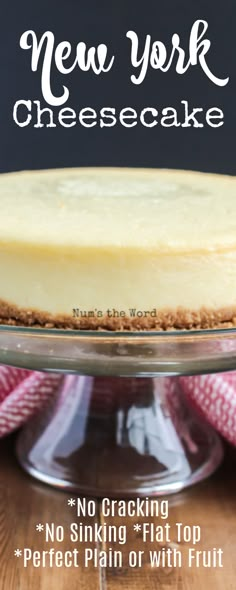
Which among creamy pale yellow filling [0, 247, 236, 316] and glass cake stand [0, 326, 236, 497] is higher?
creamy pale yellow filling [0, 247, 236, 316]

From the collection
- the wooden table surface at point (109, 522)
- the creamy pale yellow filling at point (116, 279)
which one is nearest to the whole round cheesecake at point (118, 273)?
the creamy pale yellow filling at point (116, 279)

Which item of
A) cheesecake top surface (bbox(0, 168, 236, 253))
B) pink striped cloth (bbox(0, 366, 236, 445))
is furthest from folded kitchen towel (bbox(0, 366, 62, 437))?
cheesecake top surface (bbox(0, 168, 236, 253))

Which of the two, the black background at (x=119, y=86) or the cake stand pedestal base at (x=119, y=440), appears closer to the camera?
the cake stand pedestal base at (x=119, y=440)

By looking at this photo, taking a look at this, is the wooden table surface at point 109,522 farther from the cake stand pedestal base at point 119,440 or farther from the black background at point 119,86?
the black background at point 119,86

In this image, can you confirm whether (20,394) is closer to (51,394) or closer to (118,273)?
(51,394)

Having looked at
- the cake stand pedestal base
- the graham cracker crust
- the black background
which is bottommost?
the cake stand pedestal base

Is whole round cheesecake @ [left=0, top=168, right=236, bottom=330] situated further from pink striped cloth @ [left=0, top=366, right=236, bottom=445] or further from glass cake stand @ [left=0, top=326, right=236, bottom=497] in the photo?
pink striped cloth @ [left=0, top=366, right=236, bottom=445]

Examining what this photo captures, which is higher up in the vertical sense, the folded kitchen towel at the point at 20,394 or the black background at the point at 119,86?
the black background at the point at 119,86

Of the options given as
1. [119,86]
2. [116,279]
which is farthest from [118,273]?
[119,86]
